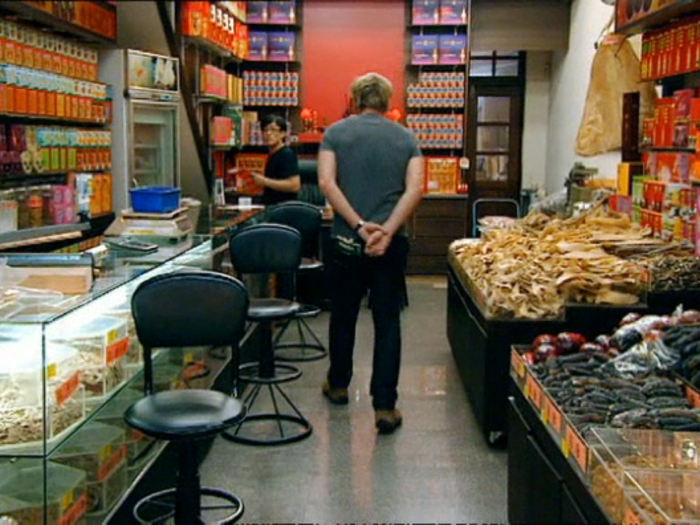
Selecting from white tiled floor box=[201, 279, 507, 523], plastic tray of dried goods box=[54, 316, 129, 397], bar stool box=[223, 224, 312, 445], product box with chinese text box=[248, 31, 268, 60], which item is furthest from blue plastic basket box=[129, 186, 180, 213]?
product box with chinese text box=[248, 31, 268, 60]

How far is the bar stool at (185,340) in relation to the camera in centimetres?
300

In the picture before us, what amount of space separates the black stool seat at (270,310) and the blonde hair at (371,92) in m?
1.14

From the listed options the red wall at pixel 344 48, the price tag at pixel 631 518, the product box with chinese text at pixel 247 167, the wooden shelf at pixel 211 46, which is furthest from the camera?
the red wall at pixel 344 48

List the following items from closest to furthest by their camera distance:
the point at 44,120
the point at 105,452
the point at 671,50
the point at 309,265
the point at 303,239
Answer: the point at 105,452 < the point at 671,50 < the point at 44,120 < the point at 309,265 < the point at 303,239

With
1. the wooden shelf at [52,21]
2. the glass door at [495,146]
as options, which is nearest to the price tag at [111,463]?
the wooden shelf at [52,21]

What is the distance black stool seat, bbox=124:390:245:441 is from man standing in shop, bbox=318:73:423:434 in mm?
1638

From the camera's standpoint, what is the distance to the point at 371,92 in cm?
475

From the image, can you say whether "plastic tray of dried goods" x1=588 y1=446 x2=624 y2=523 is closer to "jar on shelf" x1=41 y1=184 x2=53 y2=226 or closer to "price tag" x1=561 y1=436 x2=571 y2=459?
"price tag" x1=561 y1=436 x2=571 y2=459

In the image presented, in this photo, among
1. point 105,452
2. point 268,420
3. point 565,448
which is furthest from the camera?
point 268,420

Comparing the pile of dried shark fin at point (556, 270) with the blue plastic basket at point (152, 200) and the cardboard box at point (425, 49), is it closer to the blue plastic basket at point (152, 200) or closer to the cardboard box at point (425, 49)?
the blue plastic basket at point (152, 200)

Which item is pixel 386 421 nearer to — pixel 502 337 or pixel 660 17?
pixel 502 337

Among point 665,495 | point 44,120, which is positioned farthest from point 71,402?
point 44,120

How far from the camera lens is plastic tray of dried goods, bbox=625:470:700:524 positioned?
2074 millimetres

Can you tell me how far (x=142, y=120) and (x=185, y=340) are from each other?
4.33 meters
